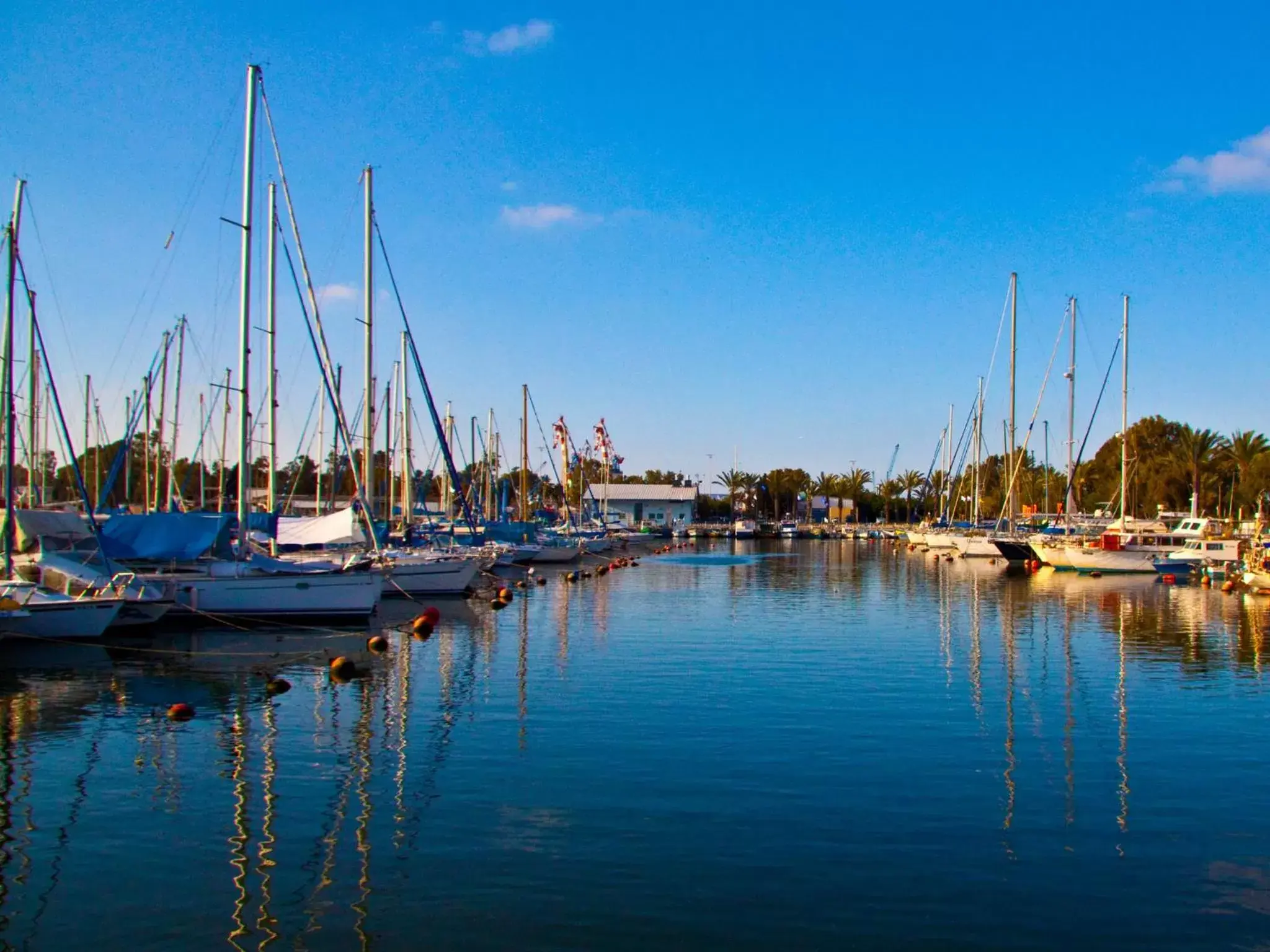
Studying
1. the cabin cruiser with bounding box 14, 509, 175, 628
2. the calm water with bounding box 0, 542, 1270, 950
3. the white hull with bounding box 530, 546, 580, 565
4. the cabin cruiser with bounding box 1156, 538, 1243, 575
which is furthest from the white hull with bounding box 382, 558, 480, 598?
the cabin cruiser with bounding box 1156, 538, 1243, 575

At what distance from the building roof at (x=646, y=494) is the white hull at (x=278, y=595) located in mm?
123772

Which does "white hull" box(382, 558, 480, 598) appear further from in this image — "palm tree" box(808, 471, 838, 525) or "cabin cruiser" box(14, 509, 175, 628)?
"palm tree" box(808, 471, 838, 525)

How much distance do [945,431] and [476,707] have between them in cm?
10758

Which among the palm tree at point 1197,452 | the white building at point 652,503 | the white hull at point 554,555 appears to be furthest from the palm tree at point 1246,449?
the white building at point 652,503

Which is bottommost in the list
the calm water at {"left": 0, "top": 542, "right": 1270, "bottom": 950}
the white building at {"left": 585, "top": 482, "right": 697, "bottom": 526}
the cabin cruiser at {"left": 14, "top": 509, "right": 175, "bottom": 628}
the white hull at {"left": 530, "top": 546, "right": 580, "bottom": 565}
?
the calm water at {"left": 0, "top": 542, "right": 1270, "bottom": 950}

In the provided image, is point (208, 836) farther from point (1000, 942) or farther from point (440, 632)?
point (440, 632)

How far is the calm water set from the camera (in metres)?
11.6

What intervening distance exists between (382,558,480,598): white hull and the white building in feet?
365

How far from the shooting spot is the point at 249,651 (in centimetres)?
3136

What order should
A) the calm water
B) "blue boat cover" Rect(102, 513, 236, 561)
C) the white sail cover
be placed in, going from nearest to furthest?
the calm water, "blue boat cover" Rect(102, 513, 236, 561), the white sail cover

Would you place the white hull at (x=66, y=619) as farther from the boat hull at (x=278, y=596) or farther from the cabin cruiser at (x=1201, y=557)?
the cabin cruiser at (x=1201, y=557)

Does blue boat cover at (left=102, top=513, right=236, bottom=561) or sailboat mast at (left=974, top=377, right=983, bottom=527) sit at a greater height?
sailboat mast at (left=974, top=377, right=983, bottom=527)

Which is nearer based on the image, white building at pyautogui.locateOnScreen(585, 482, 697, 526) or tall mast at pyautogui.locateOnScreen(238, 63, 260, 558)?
tall mast at pyautogui.locateOnScreen(238, 63, 260, 558)

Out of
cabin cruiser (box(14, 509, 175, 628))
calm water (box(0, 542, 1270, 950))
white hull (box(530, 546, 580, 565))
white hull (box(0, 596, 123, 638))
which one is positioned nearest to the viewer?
calm water (box(0, 542, 1270, 950))
